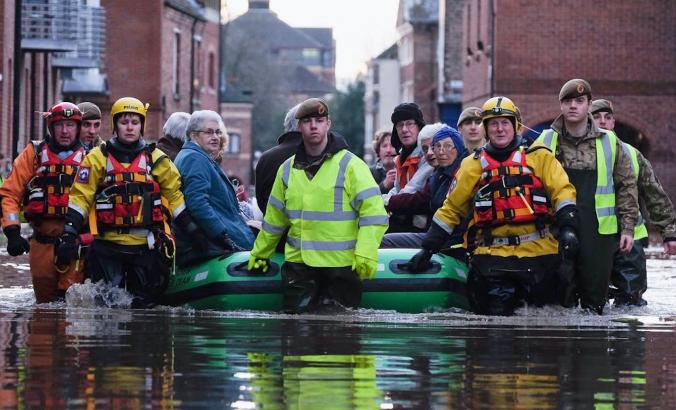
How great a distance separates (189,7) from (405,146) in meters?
50.8

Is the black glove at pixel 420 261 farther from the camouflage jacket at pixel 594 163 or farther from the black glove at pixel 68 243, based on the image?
the black glove at pixel 68 243

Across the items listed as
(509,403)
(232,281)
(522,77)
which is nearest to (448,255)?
(232,281)

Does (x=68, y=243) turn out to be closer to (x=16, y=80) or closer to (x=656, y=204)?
(x=656, y=204)

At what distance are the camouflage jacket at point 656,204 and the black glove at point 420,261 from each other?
168 cm

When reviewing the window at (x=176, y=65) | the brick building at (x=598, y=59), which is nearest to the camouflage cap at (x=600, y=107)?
the brick building at (x=598, y=59)

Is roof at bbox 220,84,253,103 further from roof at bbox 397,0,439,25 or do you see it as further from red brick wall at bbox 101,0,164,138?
red brick wall at bbox 101,0,164,138

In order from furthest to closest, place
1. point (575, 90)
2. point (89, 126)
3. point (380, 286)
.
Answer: point (89, 126)
point (380, 286)
point (575, 90)

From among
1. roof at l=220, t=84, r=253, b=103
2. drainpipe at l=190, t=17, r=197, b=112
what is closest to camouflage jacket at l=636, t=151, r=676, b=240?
drainpipe at l=190, t=17, r=197, b=112

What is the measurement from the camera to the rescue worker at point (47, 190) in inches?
571

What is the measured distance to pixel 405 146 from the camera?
1634 centimetres

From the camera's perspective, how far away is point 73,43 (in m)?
43.0

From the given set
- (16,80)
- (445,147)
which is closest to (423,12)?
(16,80)

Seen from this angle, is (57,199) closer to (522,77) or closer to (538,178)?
(538,178)

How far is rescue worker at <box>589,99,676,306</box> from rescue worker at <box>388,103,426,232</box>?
5.26 ft
